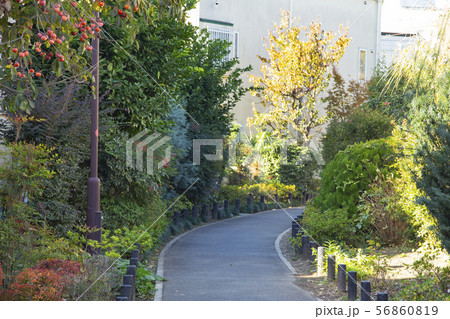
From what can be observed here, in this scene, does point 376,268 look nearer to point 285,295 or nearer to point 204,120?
point 285,295

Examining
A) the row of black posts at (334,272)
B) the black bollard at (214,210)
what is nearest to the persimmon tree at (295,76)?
the black bollard at (214,210)

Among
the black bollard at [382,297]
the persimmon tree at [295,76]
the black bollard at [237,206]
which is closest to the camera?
the black bollard at [382,297]

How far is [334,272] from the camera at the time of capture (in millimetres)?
10688

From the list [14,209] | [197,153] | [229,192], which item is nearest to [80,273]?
[14,209]

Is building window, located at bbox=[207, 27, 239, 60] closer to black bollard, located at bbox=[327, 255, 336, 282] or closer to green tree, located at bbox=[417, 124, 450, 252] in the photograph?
black bollard, located at bbox=[327, 255, 336, 282]

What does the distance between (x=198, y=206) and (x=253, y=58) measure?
37.0 ft

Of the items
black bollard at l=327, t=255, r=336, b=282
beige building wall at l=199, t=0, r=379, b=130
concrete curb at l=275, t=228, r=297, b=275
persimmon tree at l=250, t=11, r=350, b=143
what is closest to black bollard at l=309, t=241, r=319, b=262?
concrete curb at l=275, t=228, r=297, b=275

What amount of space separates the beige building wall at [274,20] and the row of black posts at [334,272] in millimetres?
15153

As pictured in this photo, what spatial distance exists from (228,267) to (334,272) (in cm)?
224

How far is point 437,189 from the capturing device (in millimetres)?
8242

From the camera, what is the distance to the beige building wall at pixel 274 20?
2789 cm

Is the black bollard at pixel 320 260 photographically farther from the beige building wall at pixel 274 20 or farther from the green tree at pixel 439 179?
the beige building wall at pixel 274 20

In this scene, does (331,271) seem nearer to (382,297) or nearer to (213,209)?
(382,297)

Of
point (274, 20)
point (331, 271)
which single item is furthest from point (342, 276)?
point (274, 20)
